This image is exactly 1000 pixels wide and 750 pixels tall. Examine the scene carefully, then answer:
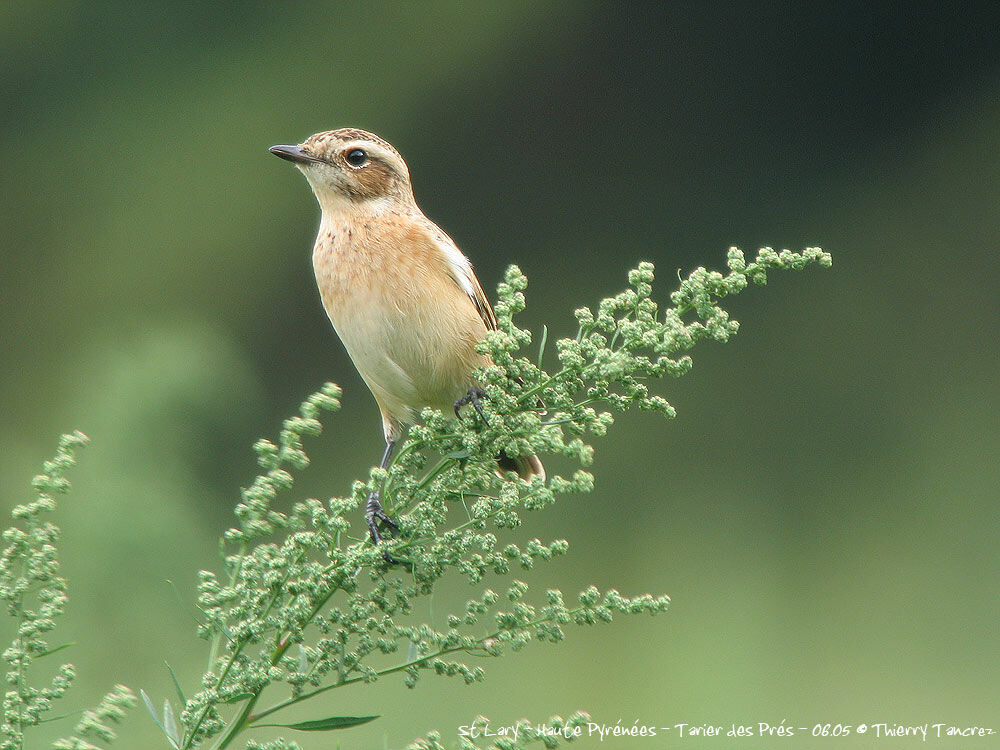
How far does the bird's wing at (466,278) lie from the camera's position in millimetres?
2307

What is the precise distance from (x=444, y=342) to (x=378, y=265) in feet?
0.71

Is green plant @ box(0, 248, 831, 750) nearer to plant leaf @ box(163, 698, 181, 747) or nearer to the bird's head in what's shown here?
plant leaf @ box(163, 698, 181, 747)

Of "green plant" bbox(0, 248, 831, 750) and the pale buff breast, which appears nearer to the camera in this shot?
"green plant" bbox(0, 248, 831, 750)

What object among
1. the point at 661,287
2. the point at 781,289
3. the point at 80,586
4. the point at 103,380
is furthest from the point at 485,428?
the point at 781,289

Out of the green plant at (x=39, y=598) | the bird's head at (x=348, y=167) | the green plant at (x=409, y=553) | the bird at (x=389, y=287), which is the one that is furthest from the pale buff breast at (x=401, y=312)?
the green plant at (x=39, y=598)

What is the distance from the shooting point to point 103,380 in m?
2.29

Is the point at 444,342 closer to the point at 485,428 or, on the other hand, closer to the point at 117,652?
the point at 117,652

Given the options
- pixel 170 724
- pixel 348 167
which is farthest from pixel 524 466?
pixel 170 724

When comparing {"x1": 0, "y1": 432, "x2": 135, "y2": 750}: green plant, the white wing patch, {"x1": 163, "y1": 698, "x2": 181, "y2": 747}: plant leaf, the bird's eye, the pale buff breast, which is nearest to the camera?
{"x1": 0, "y1": 432, "x2": 135, "y2": 750}: green plant

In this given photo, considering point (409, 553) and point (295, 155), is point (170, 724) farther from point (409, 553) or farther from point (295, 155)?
point (295, 155)

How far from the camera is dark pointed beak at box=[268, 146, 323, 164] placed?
2379 millimetres

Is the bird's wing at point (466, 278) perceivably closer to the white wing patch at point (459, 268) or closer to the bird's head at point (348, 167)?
the white wing patch at point (459, 268)

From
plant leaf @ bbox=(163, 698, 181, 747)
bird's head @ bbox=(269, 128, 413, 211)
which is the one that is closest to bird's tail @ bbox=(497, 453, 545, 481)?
bird's head @ bbox=(269, 128, 413, 211)

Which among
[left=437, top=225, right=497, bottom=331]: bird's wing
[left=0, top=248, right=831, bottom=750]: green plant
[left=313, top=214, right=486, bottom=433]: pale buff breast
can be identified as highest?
[left=437, top=225, right=497, bottom=331]: bird's wing
